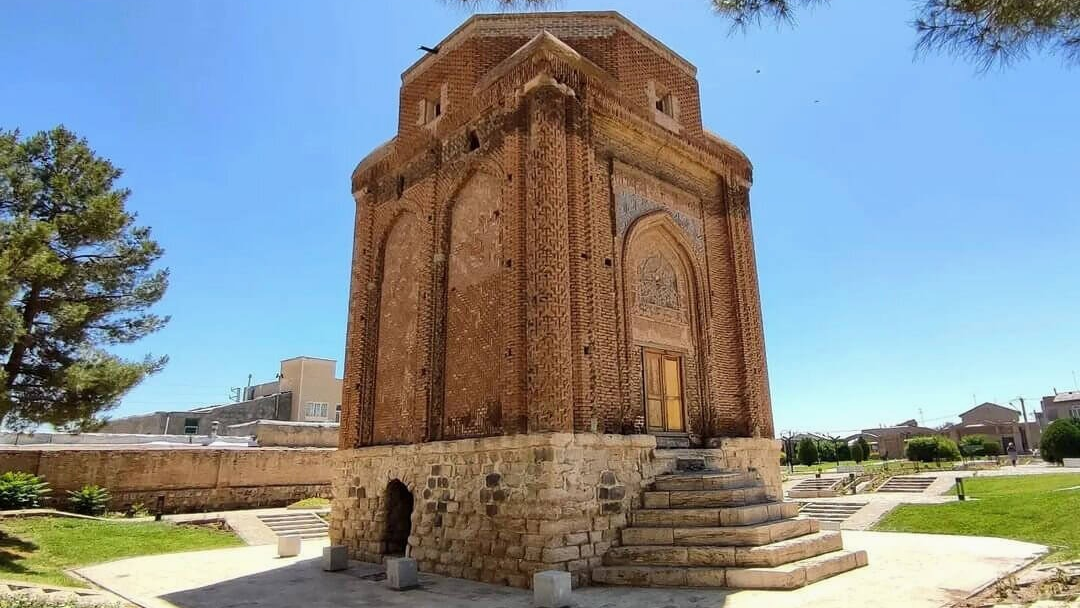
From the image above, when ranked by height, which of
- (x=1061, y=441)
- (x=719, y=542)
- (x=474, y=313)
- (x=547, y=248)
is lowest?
(x=719, y=542)

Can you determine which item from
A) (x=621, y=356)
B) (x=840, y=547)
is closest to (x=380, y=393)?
(x=621, y=356)

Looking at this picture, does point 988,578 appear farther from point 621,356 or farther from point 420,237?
point 420,237

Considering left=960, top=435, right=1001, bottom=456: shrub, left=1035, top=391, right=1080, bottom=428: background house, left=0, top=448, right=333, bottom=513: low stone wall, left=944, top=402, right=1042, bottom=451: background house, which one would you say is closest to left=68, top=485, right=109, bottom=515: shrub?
left=0, top=448, right=333, bottom=513: low stone wall

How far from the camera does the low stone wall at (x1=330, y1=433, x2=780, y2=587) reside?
8828 millimetres

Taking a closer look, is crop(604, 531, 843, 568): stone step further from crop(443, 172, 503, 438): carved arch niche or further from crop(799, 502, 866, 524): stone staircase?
crop(799, 502, 866, 524): stone staircase

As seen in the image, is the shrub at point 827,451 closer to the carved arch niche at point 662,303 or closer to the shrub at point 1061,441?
the shrub at point 1061,441

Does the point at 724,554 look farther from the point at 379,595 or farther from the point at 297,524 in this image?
the point at 297,524

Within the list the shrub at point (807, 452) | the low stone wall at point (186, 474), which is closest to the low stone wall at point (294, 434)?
the low stone wall at point (186, 474)

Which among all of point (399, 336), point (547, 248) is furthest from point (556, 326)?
point (399, 336)

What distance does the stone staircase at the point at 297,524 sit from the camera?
60.5 ft

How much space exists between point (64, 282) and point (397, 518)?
10.6 m

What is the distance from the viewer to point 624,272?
36.8 ft

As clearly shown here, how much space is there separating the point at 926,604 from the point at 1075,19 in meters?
6.34

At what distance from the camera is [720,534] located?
874 centimetres
